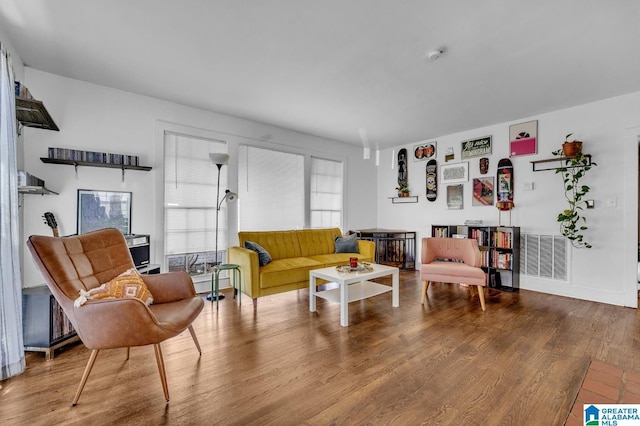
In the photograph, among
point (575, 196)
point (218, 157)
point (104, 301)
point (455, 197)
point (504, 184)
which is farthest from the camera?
point (455, 197)

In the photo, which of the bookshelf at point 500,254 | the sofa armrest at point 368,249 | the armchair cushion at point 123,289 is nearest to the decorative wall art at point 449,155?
the bookshelf at point 500,254

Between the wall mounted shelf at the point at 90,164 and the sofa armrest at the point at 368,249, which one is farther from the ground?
the wall mounted shelf at the point at 90,164

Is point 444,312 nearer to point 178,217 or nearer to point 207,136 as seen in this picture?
point 178,217

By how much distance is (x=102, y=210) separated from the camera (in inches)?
128

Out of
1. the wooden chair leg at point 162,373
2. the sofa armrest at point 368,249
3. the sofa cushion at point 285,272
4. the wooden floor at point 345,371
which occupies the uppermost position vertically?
the sofa armrest at point 368,249

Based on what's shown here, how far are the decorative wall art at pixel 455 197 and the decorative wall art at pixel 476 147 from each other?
539 millimetres

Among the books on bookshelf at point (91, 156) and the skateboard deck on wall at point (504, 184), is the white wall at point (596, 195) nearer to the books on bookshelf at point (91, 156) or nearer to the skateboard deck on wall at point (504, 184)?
the skateboard deck on wall at point (504, 184)

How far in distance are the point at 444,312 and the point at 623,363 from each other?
139 cm

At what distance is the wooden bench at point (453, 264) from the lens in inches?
132

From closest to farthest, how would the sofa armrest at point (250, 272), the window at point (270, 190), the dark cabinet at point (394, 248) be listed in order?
the sofa armrest at point (250, 272) → the window at point (270, 190) → the dark cabinet at point (394, 248)

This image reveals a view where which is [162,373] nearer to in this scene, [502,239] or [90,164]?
[90,164]

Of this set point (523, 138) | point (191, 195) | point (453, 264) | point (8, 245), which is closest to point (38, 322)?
point (8, 245)

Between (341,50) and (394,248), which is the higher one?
(341,50)

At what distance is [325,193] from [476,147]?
2.74 meters
